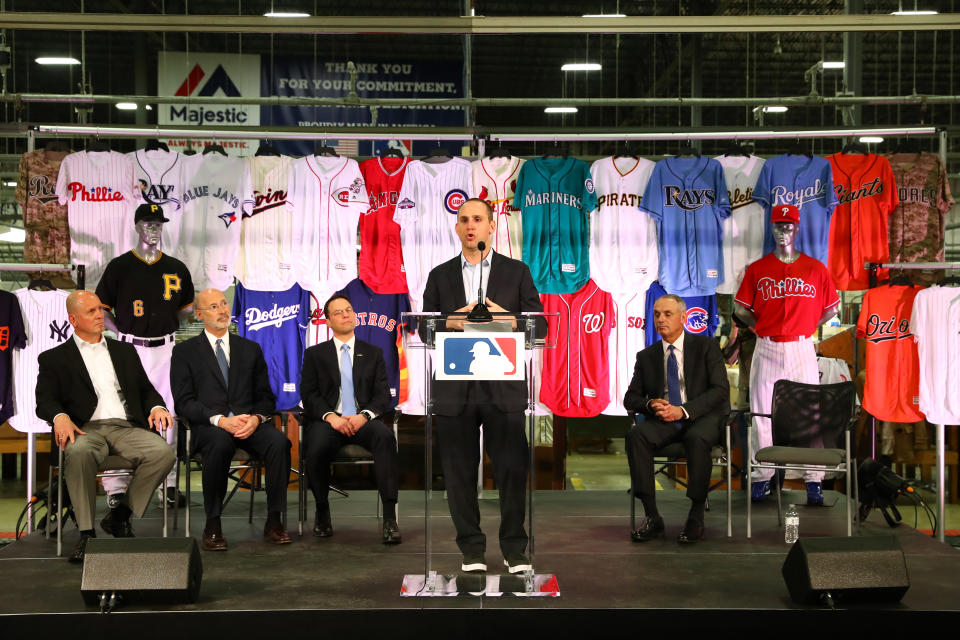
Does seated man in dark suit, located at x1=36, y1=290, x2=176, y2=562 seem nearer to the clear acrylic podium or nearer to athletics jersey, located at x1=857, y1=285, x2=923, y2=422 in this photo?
the clear acrylic podium

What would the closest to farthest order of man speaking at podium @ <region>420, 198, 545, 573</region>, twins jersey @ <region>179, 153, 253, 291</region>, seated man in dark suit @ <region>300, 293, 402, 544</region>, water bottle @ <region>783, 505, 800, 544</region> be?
man speaking at podium @ <region>420, 198, 545, 573</region> → water bottle @ <region>783, 505, 800, 544</region> → seated man in dark suit @ <region>300, 293, 402, 544</region> → twins jersey @ <region>179, 153, 253, 291</region>

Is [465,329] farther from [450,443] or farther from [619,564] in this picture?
[619,564]

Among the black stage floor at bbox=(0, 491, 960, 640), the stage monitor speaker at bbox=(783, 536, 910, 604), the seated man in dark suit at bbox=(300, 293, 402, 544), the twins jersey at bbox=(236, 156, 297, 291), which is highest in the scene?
the twins jersey at bbox=(236, 156, 297, 291)

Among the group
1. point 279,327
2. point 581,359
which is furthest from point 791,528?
point 279,327

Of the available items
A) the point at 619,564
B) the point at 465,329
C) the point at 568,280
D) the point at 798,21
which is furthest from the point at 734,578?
the point at 798,21

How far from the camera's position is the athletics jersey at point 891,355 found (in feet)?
19.4

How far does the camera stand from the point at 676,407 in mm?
4965

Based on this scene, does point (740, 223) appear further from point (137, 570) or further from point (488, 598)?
point (137, 570)

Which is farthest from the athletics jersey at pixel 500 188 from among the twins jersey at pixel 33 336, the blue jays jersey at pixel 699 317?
the twins jersey at pixel 33 336

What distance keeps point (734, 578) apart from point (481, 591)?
46.4 inches

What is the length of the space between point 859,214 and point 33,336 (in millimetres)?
5345

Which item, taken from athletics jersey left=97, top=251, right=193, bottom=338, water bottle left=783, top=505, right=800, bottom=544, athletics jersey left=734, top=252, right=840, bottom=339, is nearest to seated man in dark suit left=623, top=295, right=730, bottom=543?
water bottle left=783, top=505, right=800, bottom=544

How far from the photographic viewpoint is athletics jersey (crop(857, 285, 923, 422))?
593 centimetres

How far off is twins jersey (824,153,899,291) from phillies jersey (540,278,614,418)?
1562 millimetres
